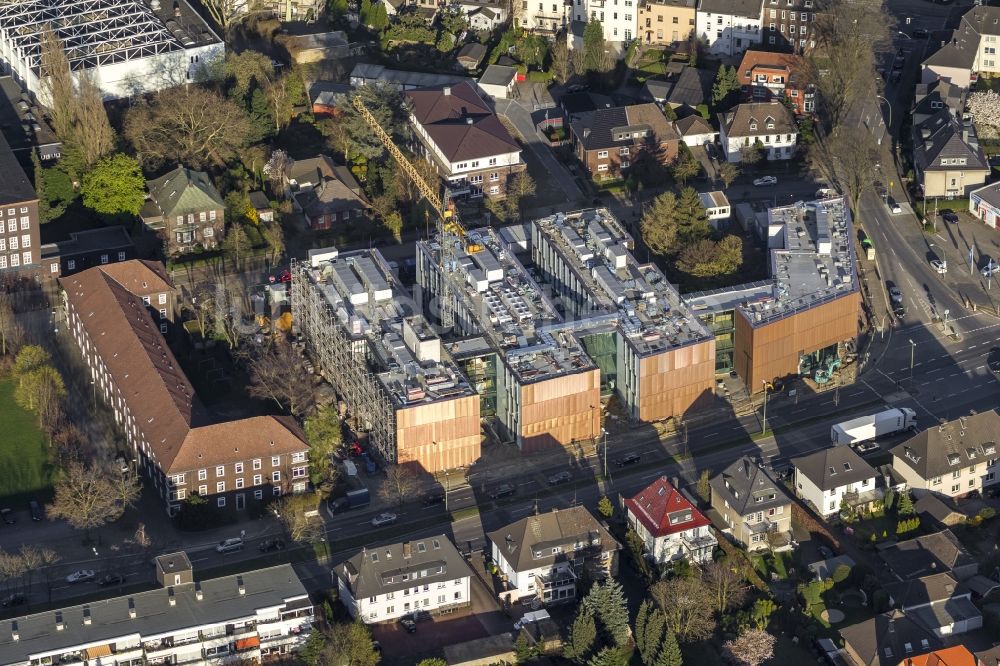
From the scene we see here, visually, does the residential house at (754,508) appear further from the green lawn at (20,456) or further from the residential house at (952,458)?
the green lawn at (20,456)

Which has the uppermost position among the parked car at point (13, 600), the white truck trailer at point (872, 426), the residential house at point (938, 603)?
the white truck trailer at point (872, 426)

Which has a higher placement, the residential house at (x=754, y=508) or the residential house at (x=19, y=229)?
the residential house at (x=19, y=229)

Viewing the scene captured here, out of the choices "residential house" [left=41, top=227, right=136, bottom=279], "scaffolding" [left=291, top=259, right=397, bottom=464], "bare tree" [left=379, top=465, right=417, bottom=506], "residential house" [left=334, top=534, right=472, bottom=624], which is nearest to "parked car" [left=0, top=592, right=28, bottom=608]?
"residential house" [left=334, top=534, right=472, bottom=624]

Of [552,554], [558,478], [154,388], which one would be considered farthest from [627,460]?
[154,388]

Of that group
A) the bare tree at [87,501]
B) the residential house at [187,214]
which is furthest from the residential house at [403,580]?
the residential house at [187,214]

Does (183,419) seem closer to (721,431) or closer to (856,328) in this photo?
(721,431)

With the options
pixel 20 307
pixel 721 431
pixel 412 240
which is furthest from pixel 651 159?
pixel 20 307

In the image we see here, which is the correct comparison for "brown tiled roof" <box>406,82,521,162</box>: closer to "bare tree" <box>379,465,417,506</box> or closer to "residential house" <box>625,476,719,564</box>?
"bare tree" <box>379,465,417,506</box>

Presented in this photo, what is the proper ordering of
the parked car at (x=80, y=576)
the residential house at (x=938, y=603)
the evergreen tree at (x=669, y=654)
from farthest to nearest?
1. the parked car at (x=80, y=576)
2. the residential house at (x=938, y=603)
3. the evergreen tree at (x=669, y=654)
